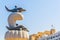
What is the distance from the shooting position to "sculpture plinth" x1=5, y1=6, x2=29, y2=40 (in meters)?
40.8

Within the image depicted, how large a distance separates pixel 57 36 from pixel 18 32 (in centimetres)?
3000

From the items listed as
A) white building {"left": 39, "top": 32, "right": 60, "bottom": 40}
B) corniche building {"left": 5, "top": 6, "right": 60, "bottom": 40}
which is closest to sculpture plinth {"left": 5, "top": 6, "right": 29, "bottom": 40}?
corniche building {"left": 5, "top": 6, "right": 60, "bottom": 40}

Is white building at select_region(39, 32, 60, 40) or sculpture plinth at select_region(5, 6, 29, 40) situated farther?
white building at select_region(39, 32, 60, 40)

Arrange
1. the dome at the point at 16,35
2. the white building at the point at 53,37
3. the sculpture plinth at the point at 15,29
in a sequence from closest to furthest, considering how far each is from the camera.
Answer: the dome at the point at 16,35, the sculpture plinth at the point at 15,29, the white building at the point at 53,37

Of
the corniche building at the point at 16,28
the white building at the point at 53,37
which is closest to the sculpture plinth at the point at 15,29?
the corniche building at the point at 16,28

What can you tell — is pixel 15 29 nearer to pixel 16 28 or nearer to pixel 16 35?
pixel 16 28

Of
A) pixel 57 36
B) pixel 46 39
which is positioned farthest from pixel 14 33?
pixel 46 39

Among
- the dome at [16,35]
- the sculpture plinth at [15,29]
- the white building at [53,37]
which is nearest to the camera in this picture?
the dome at [16,35]

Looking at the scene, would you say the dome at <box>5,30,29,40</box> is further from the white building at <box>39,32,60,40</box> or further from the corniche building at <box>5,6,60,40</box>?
the white building at <box>39,32,60,40</box>

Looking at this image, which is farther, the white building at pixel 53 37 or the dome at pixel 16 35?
the white building at pixel 53 37

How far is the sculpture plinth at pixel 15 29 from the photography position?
40.8 meters

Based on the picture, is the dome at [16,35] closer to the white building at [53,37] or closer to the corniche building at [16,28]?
the corniche building at [16,28]

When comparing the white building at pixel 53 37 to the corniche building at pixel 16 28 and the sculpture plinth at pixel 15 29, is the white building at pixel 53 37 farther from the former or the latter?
the sculpture plinth at pixel 15 29

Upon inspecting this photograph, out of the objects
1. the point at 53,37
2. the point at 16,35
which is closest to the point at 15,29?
the point at 16,35
